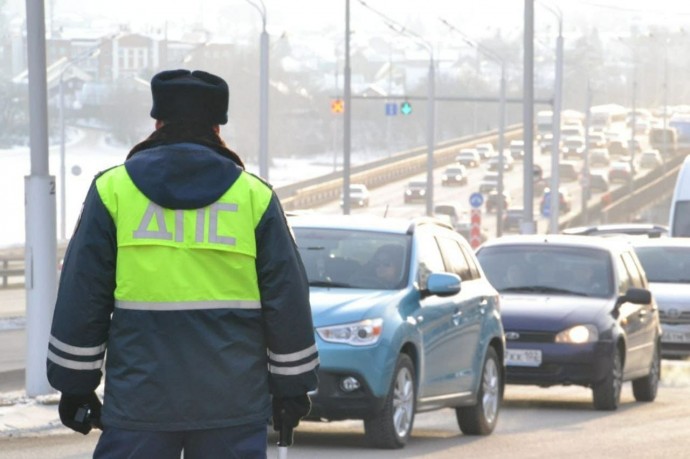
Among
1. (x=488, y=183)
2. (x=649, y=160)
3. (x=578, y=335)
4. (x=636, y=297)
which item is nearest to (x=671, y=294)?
(x=636, y=297)

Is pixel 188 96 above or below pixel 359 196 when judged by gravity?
above

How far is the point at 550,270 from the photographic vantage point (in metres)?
18.1

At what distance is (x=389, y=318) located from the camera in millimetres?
12562

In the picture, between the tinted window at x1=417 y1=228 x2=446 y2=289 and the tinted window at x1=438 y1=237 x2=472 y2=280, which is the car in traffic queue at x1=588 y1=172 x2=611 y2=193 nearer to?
the tinted window at x1=438 y1=237 x2=472 y2=280

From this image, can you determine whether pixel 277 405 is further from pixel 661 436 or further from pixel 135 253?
pixel 661 436

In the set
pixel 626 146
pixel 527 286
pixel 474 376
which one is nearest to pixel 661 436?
pixel 474 376

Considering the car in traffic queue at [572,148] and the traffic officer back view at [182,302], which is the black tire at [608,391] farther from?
the car in traffic queue at [572,148]

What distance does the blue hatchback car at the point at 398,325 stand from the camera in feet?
40.4

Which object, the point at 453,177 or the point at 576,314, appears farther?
the point at 453,177

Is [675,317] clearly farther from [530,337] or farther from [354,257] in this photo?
[354,257]

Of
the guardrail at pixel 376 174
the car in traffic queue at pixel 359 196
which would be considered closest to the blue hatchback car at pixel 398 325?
the guardrail at pixel 376 174

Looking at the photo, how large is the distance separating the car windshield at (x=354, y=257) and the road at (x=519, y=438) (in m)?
1.04

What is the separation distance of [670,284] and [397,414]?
11824 mm

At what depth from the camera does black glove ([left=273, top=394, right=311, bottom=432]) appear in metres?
5.57
